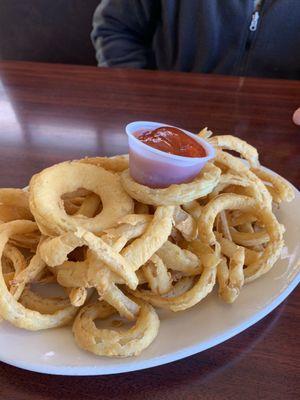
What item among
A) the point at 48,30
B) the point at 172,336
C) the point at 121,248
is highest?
the point at 121,248

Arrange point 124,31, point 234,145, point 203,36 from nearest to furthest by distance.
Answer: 1. point 234,145
2. point 203,36
3. point 124,31

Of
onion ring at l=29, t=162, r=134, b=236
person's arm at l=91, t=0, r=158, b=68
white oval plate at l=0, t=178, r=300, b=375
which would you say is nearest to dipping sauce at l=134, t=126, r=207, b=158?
onion ring at l=29, t=162, r=134, b=236


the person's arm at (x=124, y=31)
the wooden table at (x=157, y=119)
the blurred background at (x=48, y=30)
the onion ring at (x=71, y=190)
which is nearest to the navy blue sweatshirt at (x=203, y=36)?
the person's arm at (x=124, y=31)

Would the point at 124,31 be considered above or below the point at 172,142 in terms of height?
below

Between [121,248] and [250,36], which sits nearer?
[121,248]

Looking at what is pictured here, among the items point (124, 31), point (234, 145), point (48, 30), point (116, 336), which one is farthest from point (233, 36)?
point (116, 336)

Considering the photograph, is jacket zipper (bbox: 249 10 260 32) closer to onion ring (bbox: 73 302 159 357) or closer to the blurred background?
the blurred background

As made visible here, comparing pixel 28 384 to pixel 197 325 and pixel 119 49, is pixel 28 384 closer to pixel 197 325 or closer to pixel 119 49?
pixel 197 325

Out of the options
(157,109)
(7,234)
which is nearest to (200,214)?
(7,234)

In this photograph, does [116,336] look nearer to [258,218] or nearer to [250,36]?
[258,218]
